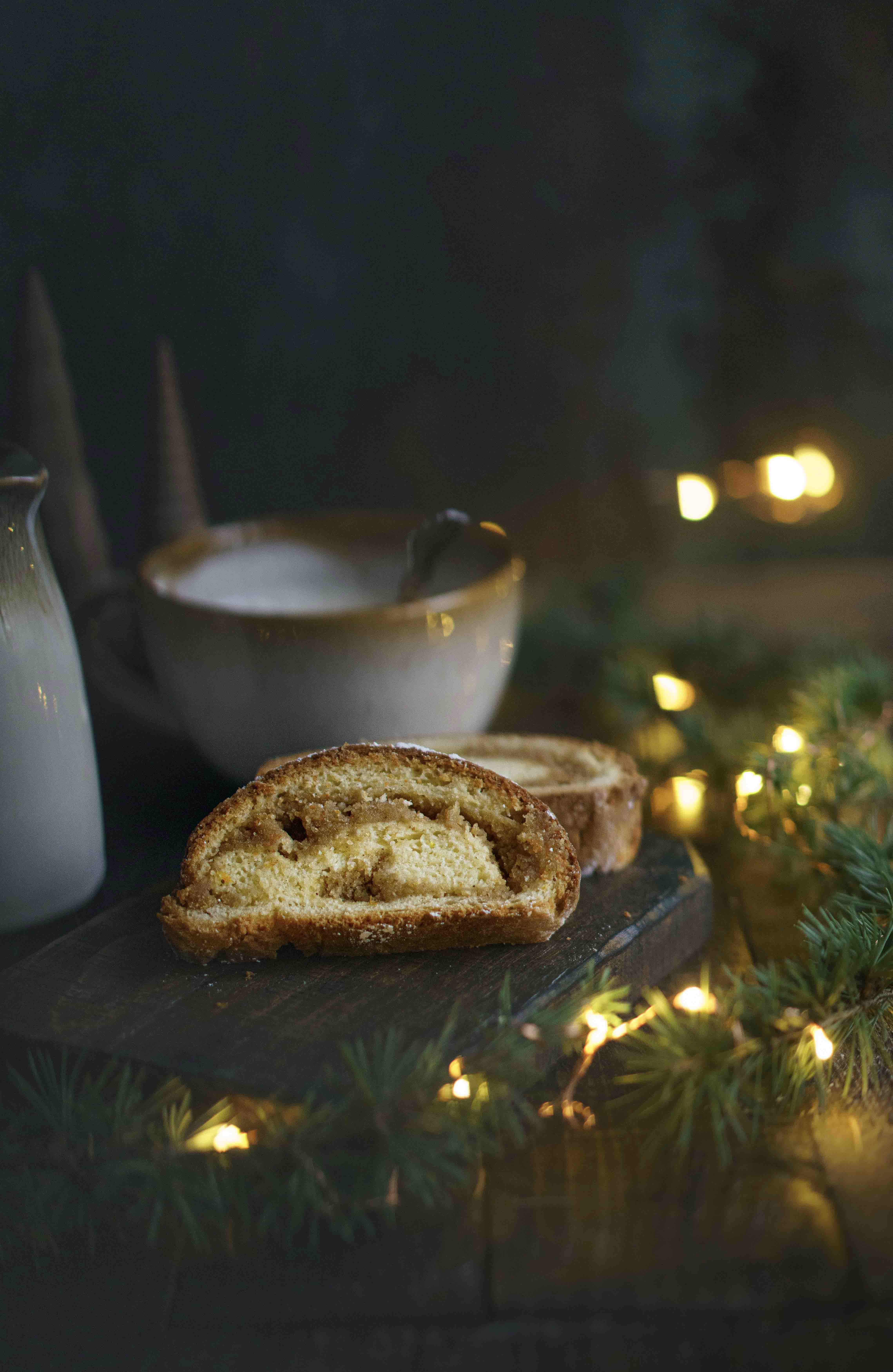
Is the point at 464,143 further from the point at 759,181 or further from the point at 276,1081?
the point at 276,1081

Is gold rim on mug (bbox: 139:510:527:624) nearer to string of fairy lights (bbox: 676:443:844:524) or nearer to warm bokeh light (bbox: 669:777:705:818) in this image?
warm bokeh light (bbox: 669:777:705:818)

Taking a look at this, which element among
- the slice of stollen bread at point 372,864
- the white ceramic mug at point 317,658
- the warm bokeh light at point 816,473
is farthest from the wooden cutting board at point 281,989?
the warm bokeh light at point 816,473

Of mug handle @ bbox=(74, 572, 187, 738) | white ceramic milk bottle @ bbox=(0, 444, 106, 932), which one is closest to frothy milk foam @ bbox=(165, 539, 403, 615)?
mug handle @ bbox=(74, 572, 187, 738)

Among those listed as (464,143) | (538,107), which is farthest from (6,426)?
(538,107)

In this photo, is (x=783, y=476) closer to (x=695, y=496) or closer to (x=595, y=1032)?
(x=695, y=496)

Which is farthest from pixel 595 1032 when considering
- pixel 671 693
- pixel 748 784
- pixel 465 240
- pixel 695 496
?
pixel 465 240
